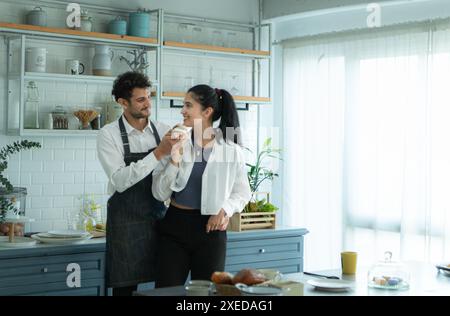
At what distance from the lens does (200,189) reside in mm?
4133

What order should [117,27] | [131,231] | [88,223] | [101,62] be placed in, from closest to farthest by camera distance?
1. [131,231]
2. [88,223]
3. [101,62]
4. [117,27]

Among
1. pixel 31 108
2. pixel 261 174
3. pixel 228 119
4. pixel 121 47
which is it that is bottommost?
pixel 261 174

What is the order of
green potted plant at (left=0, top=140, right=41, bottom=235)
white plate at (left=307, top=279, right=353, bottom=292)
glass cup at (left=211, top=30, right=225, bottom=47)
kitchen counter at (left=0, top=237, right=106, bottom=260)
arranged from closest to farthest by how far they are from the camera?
white plate at (left=307, top=279, right=353, bottom=292)
kitchen counter at (left=0, top=237, right=106, bottom=260)
green potted plant at (left=0, top=140, right=41, bottom=235)
glass cup at (left=211, top=30, right=225, bottom=47)

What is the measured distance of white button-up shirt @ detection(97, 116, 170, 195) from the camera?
4.09 m

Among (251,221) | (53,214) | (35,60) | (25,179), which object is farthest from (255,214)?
(35,60)

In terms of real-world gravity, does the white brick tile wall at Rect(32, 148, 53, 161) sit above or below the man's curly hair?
below

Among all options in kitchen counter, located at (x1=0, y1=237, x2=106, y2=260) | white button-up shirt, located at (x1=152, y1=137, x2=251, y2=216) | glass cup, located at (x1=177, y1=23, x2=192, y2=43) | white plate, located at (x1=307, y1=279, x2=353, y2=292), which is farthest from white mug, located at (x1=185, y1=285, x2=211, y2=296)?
glass cup, located at (x1=177, y1=23, x2=192, y2=43)

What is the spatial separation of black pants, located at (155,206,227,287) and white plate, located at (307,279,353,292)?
0.79 metres

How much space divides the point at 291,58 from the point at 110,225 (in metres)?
3.37

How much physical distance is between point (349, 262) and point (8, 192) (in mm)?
2649

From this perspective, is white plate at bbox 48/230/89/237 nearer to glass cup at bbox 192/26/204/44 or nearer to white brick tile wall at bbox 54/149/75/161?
white brick tile wall at bbox 54/149/75/161

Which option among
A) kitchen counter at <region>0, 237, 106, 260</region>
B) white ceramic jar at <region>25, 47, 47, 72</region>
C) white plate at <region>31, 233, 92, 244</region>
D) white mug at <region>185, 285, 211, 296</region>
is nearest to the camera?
white mug at <region>185, 285, 211, 296</region>

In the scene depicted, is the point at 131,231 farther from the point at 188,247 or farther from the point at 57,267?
the point at 57,267

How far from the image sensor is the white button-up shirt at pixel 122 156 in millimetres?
4086
